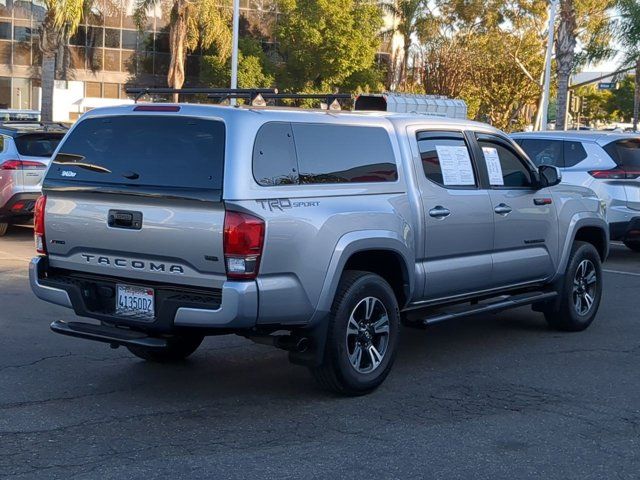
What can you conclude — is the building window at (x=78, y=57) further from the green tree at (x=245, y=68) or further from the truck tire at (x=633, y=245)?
the truck tire at (x=633, y=245)

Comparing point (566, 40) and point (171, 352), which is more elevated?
point (566, 40)

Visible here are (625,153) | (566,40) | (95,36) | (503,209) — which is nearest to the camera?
(503,209)

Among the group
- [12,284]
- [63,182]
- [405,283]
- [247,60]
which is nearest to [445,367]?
[405,283]

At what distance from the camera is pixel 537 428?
230 inches

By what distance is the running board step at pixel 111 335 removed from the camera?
19.4 feet

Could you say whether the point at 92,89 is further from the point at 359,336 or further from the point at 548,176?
the point at 359,336

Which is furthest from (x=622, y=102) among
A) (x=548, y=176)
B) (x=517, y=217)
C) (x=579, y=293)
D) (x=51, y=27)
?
(x=517, y=217)

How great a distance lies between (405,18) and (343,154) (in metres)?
50.0

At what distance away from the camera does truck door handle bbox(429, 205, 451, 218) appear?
7013 millimetres

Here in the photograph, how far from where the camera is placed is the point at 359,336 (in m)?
6.45

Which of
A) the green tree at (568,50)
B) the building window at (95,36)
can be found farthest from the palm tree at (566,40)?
the building window at (95,36)

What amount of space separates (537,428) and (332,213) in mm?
1845

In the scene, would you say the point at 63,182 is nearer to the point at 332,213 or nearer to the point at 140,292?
the point at 140,292

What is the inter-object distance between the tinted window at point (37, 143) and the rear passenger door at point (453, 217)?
8.91 metres
